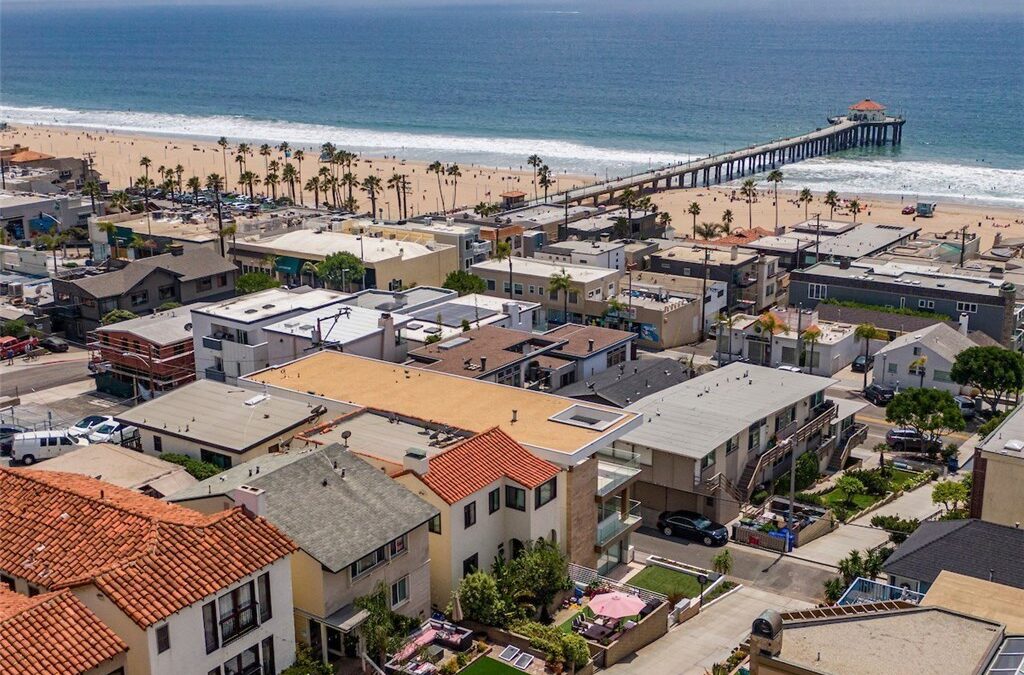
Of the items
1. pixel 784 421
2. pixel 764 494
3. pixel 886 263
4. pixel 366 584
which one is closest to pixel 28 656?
pixel 366 584

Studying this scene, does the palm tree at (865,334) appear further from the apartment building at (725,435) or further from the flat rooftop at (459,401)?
the flat rooftop at (459,401)

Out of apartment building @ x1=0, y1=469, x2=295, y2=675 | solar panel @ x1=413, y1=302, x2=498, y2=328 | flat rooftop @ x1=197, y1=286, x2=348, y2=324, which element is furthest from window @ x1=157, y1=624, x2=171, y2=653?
solar panel @ x1=413, y1=302, x2=498, y2=328

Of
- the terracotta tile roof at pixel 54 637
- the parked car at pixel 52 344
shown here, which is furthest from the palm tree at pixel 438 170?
the terracotta tile roof at pixel 54 637

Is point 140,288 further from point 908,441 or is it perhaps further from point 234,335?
point 908,441

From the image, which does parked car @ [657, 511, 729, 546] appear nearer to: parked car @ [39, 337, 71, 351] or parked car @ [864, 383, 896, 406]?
parked car @ [864, 383, 896, 406]

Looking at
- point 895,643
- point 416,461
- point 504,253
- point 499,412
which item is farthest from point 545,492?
point 504,253

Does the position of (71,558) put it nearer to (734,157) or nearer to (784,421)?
(784,421)
